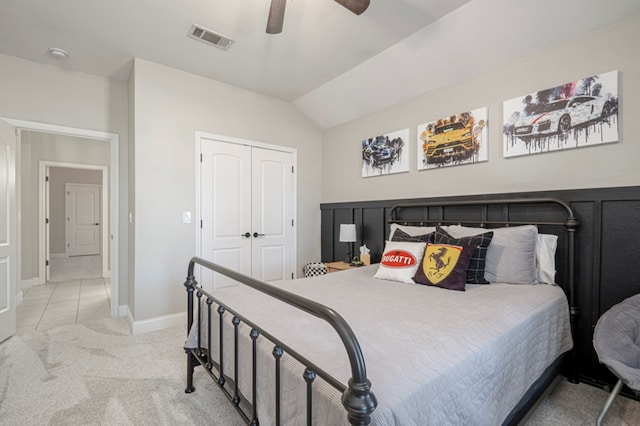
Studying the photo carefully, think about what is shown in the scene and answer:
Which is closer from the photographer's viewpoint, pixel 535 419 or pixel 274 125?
pixel 535 419

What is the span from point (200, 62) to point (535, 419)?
4023 mm

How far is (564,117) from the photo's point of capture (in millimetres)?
2242

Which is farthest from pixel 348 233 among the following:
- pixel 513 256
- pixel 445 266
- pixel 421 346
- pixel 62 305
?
pixel 62 305

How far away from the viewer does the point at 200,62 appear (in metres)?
3.15

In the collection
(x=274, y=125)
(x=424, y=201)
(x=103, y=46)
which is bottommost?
(x=424, y=201)

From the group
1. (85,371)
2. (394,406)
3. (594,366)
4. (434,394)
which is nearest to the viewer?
(394,406)

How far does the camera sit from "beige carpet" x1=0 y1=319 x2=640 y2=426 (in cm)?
173

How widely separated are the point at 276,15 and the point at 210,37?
1127mm

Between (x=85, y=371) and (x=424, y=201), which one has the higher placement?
(x=424, y=201)

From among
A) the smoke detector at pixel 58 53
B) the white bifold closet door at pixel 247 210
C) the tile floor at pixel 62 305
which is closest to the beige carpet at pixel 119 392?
the tile floor at pixel 62 305

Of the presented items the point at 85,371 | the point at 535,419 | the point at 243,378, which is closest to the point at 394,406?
the point at 243,378

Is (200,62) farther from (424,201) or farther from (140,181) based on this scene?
(424,201)

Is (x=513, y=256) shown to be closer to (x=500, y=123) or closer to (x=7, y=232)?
(x=500, y=123)

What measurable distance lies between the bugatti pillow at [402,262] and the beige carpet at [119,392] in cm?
110
